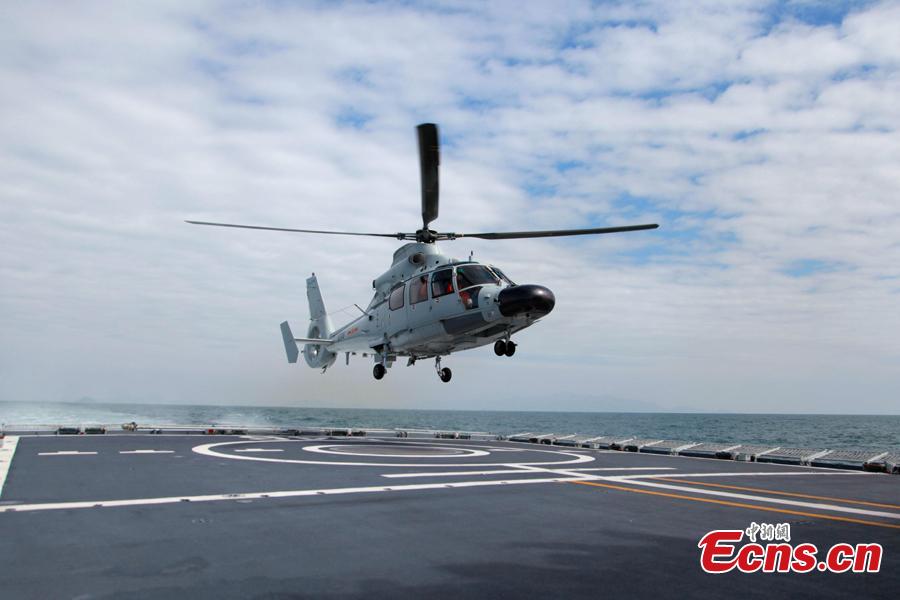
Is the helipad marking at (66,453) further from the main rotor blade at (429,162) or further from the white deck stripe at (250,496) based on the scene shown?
the main rotor blade at (429,162)

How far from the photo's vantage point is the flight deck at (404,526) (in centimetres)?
706

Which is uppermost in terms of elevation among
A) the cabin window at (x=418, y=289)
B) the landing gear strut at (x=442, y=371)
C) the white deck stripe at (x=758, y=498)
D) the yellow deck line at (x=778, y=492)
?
the cabin window at (x=418, y=289)

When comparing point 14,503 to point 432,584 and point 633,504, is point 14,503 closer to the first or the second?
point 432,584

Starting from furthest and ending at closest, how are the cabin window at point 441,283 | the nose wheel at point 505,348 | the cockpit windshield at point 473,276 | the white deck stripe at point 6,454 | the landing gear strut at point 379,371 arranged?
Answer: the landing gear strut at point 379,371 → the cabin window at point 441,283 → the nose wheel at point 505,348 → the cockpit windshield at point 473,276 → the white deck stripe at point 6,454

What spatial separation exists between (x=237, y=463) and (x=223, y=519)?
8885 mm

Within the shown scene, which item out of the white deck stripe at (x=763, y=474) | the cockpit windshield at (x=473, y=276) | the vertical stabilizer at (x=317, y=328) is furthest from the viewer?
the vertical stabilizer at (x=317, y=328)

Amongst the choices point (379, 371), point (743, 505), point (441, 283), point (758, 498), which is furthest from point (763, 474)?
point (379, 371)

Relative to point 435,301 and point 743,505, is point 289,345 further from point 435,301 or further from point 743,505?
point 743,505

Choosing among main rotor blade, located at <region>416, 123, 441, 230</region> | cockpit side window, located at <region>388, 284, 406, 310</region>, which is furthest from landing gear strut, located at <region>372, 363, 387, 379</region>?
main rotor blade, located at <region>416, 123, 441, 230</region>

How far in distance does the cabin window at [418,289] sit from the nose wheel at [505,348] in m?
3.13

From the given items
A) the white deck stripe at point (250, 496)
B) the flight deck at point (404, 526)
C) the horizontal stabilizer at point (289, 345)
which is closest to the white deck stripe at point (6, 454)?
the flight deck at point (404, 526)

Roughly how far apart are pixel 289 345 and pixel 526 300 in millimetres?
17889

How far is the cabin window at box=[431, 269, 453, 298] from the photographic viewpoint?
22.1 m

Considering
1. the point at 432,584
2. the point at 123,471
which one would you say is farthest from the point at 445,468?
the point at 432,584
